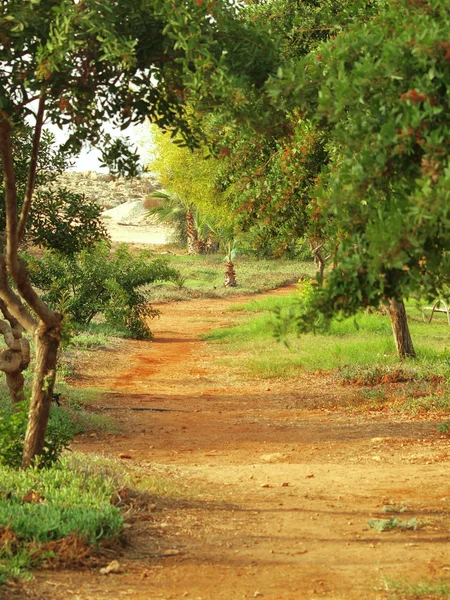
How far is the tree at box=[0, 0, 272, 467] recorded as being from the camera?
5941 mm

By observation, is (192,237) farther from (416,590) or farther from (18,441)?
(416,590)

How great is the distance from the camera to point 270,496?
816 cm

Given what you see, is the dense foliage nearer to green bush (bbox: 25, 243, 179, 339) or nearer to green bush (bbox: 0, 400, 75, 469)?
green bush (bbox: 0, 400, 75, 469)

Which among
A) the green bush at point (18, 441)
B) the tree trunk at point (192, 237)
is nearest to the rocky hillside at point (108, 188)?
the tree trunk at point (192, 237)

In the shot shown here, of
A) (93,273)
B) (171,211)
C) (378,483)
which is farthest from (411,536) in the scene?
(171,211)

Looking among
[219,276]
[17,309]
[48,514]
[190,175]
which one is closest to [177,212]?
[219,276]

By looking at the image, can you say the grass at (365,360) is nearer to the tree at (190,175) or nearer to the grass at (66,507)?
the grass at (66,507)

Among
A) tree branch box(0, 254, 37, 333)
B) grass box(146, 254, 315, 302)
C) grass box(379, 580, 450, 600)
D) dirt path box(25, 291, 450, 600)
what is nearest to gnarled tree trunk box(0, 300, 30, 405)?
dirt path box(25, 291, 450, 600)

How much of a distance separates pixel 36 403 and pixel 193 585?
2.43 metres

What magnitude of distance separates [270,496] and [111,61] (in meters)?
4.06

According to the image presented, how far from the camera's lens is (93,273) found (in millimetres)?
21672

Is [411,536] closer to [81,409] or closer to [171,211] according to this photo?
[81,409]

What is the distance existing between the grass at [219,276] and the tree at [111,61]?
2746 cm

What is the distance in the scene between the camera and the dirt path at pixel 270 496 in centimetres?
586
